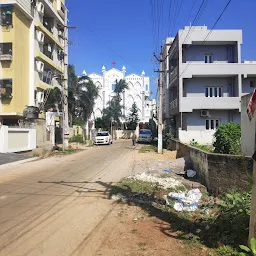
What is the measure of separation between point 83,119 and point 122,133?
71.0ft

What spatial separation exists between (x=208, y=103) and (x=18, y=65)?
18.7 metres

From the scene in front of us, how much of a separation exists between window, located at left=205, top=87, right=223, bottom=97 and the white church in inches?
2004

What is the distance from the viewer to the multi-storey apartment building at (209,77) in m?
32.3

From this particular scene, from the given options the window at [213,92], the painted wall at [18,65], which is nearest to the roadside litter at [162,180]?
the painted wall at [18,65]

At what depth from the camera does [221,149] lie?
40.1 feet

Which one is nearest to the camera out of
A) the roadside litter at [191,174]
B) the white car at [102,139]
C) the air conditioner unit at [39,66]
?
the roadside litter at [191,174]

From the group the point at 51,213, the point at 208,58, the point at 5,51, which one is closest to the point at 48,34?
the point at 5,51

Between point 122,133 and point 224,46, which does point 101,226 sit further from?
point 122,133

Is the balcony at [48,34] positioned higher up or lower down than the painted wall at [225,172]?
higher up

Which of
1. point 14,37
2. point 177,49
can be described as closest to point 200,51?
point 177,49

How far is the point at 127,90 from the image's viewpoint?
86.6 m

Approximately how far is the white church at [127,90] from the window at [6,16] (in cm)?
5453

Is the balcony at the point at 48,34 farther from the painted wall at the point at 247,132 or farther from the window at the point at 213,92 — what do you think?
the painted wall at the point at 247,132

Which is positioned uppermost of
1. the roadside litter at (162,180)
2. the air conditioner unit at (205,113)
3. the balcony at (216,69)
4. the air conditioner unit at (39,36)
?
the air conditioner unit at (39,36)
